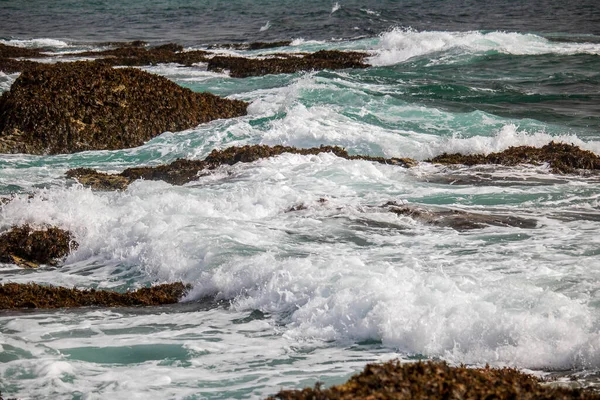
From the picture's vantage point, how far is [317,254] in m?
8.95

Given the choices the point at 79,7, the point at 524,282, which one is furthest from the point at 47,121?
the point at 79,7

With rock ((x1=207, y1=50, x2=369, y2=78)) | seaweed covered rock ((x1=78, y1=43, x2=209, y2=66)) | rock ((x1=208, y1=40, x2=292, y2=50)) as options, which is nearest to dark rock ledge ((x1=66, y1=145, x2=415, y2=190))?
rock ((x1=207, y1=50, x2=369, y2=78))

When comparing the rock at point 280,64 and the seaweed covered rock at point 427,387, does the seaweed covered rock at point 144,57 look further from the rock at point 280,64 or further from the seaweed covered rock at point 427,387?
the seaweed covered rock at point 427,387

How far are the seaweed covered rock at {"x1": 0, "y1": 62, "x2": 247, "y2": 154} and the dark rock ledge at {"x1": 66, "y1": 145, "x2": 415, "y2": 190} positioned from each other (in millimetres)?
2492

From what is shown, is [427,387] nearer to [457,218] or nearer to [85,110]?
[457,218]

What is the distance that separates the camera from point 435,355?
6.25m

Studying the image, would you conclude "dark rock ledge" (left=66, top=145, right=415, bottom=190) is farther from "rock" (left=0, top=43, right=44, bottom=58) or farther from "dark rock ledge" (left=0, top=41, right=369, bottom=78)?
"rock" (left=0, top=43, right=44, bottom=58)

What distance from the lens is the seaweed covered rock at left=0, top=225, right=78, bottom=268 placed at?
966 centimetres

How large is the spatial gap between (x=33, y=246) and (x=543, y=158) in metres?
8.79

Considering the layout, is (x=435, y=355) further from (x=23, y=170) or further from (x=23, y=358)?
(x=23, y=170)

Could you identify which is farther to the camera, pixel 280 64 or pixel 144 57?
pixel 144 57

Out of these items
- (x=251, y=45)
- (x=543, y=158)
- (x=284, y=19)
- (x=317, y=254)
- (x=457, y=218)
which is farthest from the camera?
(x=284, y=19)

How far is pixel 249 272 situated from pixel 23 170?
25.7ft

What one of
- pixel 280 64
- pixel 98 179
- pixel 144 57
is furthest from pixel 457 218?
pixel 144 57
